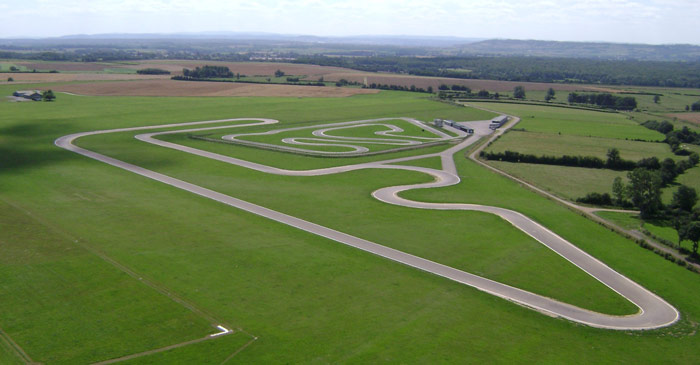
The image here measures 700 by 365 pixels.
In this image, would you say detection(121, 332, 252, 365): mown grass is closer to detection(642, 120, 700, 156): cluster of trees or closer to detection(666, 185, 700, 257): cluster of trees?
detection(666, 185, 700, 257): cluster of trees

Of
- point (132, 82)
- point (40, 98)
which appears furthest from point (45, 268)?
point (132, 82)

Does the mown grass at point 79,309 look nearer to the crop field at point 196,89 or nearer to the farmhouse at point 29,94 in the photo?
the farmhouse at point 29,94

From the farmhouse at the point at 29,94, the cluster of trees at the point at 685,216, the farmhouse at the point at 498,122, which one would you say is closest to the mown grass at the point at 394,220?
the cluster of trees at the point at 685,216

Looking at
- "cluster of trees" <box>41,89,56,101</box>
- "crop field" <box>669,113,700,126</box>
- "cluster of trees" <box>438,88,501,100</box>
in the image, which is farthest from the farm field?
"cluster of trees" <box>41,89,56,101</box>

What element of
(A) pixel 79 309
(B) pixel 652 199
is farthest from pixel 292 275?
(B) pixel 652 199

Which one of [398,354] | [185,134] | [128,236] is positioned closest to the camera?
[398,354]

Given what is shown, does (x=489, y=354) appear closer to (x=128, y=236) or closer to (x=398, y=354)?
(x=398, y=354)

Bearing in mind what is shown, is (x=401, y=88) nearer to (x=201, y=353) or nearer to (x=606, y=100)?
(x=606, y=100)
